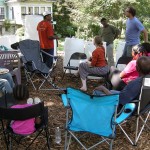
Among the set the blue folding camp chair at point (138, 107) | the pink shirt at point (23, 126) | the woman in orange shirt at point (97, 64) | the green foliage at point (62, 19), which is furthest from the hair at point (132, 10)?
the green foliage at point (62, 19)

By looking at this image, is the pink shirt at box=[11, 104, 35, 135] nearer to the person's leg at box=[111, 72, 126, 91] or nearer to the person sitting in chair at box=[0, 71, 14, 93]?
the person sitting in chair at box=[0, 71, 14, 93]

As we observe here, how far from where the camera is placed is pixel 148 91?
3.46m

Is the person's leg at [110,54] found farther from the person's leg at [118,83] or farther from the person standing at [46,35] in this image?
the person's leg at [118,83]

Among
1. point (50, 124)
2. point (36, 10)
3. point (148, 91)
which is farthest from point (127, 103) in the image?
point (36, 10)

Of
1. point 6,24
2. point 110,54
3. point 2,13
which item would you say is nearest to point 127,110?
point 110,54

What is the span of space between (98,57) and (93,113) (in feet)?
7.84

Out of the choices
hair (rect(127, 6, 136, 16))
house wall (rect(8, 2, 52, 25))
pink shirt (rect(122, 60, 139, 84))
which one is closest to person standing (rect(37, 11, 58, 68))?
hair (rect(127, 6, 136, 16))

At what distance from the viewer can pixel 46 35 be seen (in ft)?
20.9

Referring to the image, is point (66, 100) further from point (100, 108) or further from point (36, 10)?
point (36, 10)

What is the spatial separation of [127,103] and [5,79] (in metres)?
1.91

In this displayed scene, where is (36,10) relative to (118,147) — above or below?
above

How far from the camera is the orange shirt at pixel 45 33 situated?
20.6 ft

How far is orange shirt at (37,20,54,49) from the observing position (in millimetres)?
6273

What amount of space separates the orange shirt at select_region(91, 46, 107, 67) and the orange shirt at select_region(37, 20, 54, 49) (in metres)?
1.37
